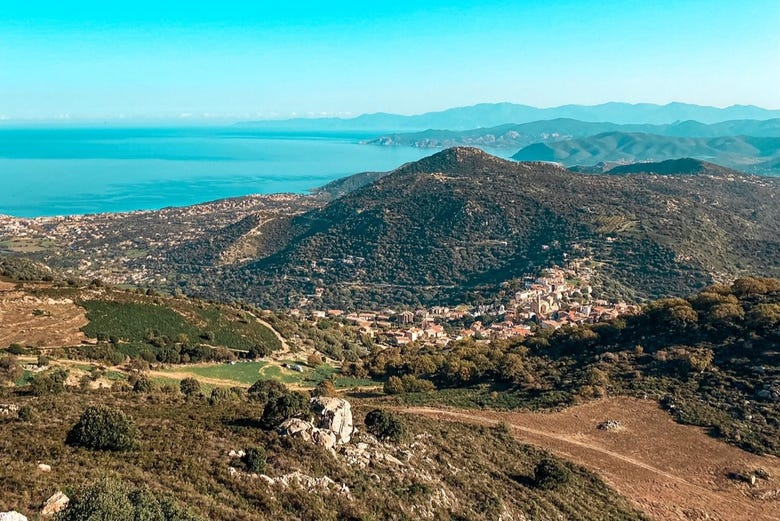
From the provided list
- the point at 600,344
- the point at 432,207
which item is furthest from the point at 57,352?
the point at 432,207

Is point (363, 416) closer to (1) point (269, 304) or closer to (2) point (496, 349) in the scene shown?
(2) point (496, 349)

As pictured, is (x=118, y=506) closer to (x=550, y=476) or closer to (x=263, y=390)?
(x=550, y=476)

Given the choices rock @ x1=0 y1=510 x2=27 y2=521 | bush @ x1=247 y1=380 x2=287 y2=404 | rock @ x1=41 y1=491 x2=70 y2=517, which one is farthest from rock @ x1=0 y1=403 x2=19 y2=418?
bush @ x1=247 y1=380 x2=287 y2=404

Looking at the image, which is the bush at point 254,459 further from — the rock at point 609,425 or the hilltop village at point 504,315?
the hilltop village at point 504,315

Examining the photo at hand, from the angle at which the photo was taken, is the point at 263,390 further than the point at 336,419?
Yes

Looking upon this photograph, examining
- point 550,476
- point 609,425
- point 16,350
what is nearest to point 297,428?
point 550,476

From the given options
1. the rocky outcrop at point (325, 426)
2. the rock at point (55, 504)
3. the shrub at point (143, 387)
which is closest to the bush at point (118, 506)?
the rock at point (55, 504)
